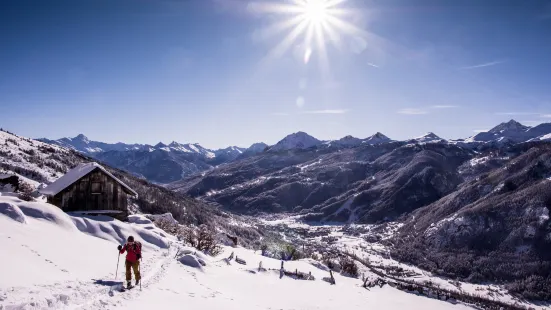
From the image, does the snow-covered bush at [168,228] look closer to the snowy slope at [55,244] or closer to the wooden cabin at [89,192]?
the wooden cabin at [89,192]

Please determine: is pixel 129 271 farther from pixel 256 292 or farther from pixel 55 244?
pixel 256 292

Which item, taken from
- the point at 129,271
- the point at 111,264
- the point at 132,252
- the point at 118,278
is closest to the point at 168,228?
the point at 111,264

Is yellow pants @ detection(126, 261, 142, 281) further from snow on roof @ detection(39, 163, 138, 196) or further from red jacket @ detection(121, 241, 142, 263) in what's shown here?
snow on roof @ detection(39, 163, 138, 196)

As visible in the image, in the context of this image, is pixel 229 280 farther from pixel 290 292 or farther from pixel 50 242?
pixel 50 242

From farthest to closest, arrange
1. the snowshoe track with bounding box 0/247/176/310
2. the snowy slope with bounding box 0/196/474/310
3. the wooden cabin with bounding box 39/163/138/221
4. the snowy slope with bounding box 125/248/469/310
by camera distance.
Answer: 1. the wooden cabin with bounding box 39/163/138/221
2. the snowy slope with bounding box 125/248/469/310
3. the snowy slope with bounding box 0/196/474/310
4. the snowshoe track with bounding box 0/247/176/310

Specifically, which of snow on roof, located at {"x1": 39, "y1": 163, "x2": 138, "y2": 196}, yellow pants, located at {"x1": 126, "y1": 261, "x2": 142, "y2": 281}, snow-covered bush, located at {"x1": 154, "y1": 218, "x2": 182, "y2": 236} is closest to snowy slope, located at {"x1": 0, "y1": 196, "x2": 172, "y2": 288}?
yellow pants, located at {"x1": 126, "y1": 261, "x2": 142, "y2": 281}

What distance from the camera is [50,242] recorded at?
798 inches

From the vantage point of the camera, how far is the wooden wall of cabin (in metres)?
34.6

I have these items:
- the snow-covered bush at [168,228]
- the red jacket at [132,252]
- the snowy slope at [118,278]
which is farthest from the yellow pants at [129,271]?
the snow-covered bush at [168,228]

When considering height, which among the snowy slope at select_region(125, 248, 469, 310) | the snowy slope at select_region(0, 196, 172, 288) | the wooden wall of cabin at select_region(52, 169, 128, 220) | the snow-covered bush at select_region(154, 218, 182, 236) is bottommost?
the snowy slope at select_region(125, 248, 469, 310)

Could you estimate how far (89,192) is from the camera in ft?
117

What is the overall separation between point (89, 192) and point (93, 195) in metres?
0.48

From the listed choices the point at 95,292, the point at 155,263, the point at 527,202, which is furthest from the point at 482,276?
the point at 95,292

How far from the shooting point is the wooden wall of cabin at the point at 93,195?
34.6 metres
